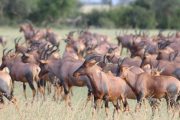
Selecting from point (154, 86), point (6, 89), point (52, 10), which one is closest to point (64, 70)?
point (6, 89)

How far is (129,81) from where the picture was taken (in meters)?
14.7

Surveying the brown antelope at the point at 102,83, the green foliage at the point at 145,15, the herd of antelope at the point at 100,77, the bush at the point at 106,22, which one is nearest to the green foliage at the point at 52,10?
the bush at the point at 106,22

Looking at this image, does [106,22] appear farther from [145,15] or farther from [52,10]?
[52,10]

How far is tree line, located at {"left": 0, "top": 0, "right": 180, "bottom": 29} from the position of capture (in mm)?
65188

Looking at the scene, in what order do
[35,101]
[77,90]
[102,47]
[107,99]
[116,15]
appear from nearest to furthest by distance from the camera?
[107,99]
[35,101]
[77,90]
[102,47]
[116,15]

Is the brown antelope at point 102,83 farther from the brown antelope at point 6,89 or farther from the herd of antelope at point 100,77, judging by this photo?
the brown antelope at point 6,89

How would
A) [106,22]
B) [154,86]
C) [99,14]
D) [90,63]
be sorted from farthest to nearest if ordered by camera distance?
1. [99,14]
2. [106,22]
3. [154,86]
4. [90,63]

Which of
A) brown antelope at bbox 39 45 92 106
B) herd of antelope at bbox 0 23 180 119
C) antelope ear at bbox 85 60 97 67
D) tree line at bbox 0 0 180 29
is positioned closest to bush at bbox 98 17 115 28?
tree line at bbox 0 0 180 29

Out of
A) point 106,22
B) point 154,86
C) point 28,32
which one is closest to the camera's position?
point 154,86

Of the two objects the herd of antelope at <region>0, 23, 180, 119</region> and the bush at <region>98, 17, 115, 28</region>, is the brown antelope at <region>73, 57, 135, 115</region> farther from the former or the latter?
the bush at <region>98, 17, 115, 28</region>

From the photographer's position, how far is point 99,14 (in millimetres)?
71438

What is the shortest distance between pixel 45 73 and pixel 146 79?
3909 millimetres

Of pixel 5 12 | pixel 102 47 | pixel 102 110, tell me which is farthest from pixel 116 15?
pixel 102 110

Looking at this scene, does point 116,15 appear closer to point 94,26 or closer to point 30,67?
point 94,26
